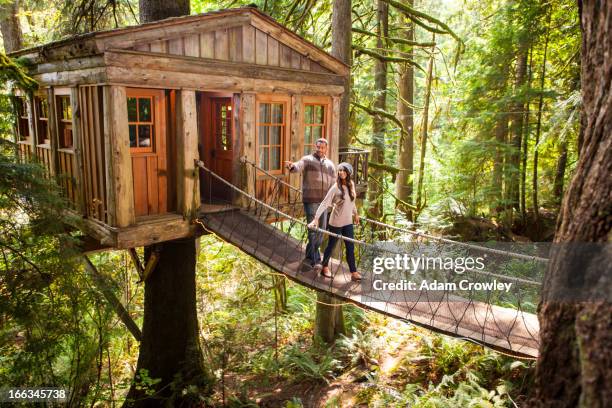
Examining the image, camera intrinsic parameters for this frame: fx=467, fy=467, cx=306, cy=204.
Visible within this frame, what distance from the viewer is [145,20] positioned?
26.0 ft

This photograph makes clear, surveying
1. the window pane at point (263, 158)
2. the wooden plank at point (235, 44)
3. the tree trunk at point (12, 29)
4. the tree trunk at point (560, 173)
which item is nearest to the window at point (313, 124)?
the window pane at point (263, 158)

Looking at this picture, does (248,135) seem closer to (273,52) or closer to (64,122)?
(273,52)

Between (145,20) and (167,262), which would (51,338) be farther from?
(145,20)

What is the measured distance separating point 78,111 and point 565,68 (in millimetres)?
12686

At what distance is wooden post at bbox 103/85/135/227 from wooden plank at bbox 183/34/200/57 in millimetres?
1252

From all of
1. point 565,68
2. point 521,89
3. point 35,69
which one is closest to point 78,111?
point 35,69

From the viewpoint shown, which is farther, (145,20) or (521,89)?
(521,89)

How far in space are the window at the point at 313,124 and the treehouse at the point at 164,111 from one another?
3 centimetres

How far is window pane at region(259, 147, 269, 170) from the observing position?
27.8 feet

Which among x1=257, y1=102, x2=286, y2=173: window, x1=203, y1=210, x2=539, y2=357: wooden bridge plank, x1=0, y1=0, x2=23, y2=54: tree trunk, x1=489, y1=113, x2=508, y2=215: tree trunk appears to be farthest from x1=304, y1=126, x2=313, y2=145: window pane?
x1=0, y1=0, x2=23, y2=54: tree trunk

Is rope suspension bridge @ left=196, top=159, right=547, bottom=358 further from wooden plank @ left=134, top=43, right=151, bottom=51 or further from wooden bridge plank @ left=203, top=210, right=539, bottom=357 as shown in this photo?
→ wooden plank @ left=134, top=43, right=151, bottom=51

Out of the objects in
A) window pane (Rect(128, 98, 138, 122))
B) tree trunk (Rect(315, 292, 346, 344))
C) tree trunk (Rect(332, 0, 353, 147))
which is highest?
tree trunk (Rect(332, 0, 353, 147))

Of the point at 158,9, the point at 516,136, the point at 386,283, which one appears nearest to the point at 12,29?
the point at 158,9

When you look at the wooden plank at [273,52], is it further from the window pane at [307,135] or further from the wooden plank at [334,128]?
the wooden plank at [334,128]
